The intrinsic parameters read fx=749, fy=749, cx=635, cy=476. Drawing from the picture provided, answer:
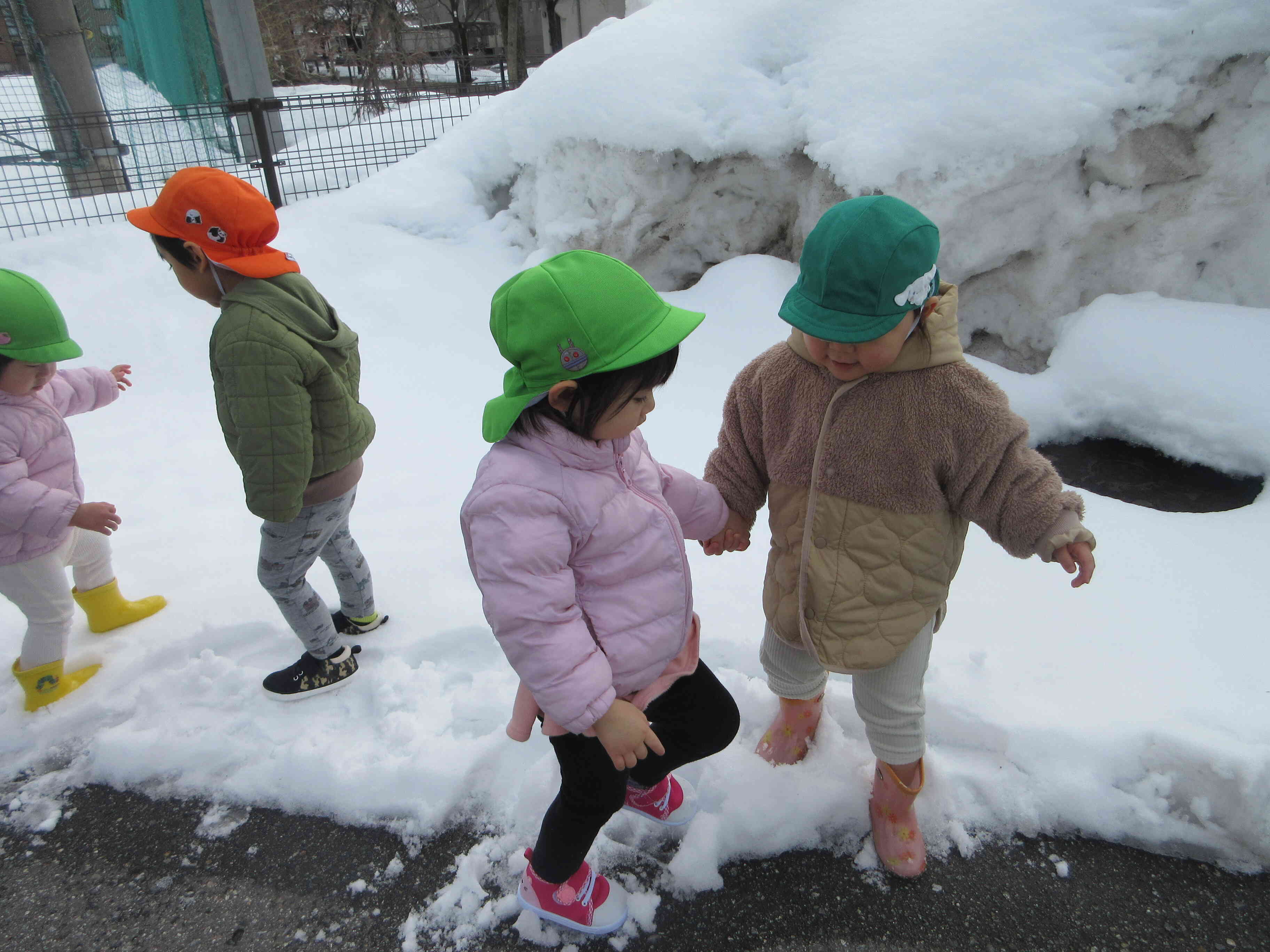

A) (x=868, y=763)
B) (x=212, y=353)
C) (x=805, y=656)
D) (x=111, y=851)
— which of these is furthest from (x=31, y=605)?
(x=868, y=763)

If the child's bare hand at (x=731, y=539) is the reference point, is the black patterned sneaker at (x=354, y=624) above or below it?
below

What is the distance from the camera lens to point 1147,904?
4.83 ft

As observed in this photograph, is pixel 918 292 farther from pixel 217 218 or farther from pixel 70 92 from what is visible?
pixel 70 92

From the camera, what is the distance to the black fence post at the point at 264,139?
19.1ft

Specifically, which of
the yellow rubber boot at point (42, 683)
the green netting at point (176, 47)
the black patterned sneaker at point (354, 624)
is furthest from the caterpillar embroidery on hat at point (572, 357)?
the green netting at point (176, 47)

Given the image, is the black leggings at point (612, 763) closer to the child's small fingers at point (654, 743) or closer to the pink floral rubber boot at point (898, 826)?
the child's small fingers at point (654, 743)

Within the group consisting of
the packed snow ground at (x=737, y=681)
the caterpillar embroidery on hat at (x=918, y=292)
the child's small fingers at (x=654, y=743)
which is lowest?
the packed snow ground at (x=737, y=681)

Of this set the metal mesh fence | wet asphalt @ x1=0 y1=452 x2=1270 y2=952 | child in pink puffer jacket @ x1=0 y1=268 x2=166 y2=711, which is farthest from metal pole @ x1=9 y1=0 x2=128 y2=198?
wet asphalt @ x1=0 y1=452 x2=1270 y2=952

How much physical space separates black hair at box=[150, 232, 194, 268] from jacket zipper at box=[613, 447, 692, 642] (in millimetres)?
1170

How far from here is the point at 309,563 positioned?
1.93 metres

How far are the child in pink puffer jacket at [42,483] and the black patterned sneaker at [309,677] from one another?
22.0 inches

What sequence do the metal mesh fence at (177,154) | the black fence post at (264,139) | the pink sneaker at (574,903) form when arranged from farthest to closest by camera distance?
the metal mesh fence at (177,154) < the black fence post at (264,139) < the pink sneaker at (574,903)

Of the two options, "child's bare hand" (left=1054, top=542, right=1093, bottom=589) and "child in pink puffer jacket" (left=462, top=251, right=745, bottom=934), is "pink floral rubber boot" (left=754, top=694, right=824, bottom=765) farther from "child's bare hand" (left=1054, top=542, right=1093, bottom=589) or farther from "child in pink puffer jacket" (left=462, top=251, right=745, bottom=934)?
"child's bare hand" (left=1054, top=542, right=1093, bottom=589)

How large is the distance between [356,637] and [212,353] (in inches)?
37.1
